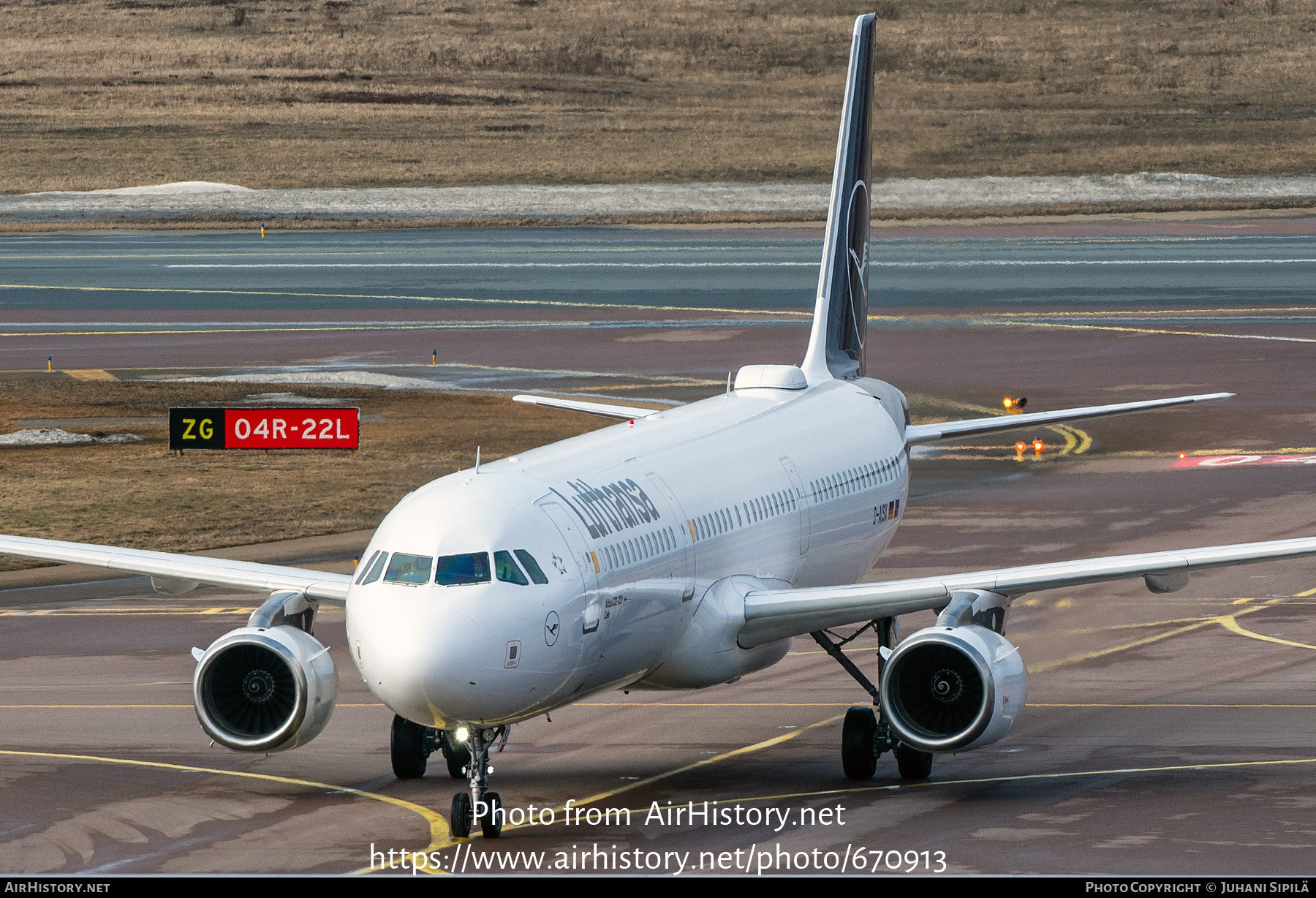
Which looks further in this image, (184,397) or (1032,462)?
(184,397)

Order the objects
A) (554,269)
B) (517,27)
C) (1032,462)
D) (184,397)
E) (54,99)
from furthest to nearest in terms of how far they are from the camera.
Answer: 1. (517,27)
2. (54,99)
3. (554,269)
4. (184,397)
5. (1032,462)

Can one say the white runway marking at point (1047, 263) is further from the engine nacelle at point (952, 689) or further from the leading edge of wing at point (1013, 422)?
the engine nacelle at point (952, 689)

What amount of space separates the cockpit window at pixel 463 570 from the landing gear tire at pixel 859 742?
6.52 m

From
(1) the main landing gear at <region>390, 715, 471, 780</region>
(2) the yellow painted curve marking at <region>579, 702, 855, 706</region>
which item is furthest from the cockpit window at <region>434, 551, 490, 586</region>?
(2) the yellow painted curve marking at <region>579, 702, 855, 706</region>

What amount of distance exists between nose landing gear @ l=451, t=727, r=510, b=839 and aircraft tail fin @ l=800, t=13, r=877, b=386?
14227 mm

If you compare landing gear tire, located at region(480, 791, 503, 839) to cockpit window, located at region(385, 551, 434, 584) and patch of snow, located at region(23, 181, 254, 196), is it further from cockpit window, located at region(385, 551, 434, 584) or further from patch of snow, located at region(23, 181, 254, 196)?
patch of snow, located at region(23, 181, 254, 196)

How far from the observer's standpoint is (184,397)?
66062mm

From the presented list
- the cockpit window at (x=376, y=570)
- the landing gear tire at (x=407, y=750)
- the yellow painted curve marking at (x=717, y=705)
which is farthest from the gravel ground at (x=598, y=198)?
the cockpit window at (x=376, y=570)

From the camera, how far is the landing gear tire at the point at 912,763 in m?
25.5

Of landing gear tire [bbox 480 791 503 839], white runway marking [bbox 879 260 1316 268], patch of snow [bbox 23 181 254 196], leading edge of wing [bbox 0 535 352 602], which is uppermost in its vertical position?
leading edge of wing [bbox 0 535 352 602]

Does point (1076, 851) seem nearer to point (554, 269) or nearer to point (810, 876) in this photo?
point (810, 876)

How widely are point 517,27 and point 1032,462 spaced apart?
488 feet

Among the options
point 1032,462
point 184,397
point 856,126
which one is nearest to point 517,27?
point 184,397

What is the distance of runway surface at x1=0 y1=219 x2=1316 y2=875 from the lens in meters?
22.5
